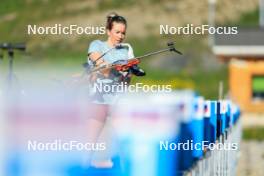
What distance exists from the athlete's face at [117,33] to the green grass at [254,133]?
21398 mm

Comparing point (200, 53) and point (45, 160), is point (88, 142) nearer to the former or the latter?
point (45, 160)

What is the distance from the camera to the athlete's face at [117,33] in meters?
5.41

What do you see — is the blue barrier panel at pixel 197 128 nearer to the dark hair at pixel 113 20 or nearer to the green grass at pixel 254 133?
the dark hair at pixel 113 20

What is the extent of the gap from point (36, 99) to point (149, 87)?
141cm

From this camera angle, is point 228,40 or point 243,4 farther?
point 243,4

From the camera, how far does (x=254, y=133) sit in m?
28.7

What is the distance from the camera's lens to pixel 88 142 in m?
4.88

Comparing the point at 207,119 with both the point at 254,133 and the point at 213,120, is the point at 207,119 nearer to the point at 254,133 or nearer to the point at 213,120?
the point at 213,120

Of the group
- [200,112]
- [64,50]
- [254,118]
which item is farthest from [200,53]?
→ [200,112]
